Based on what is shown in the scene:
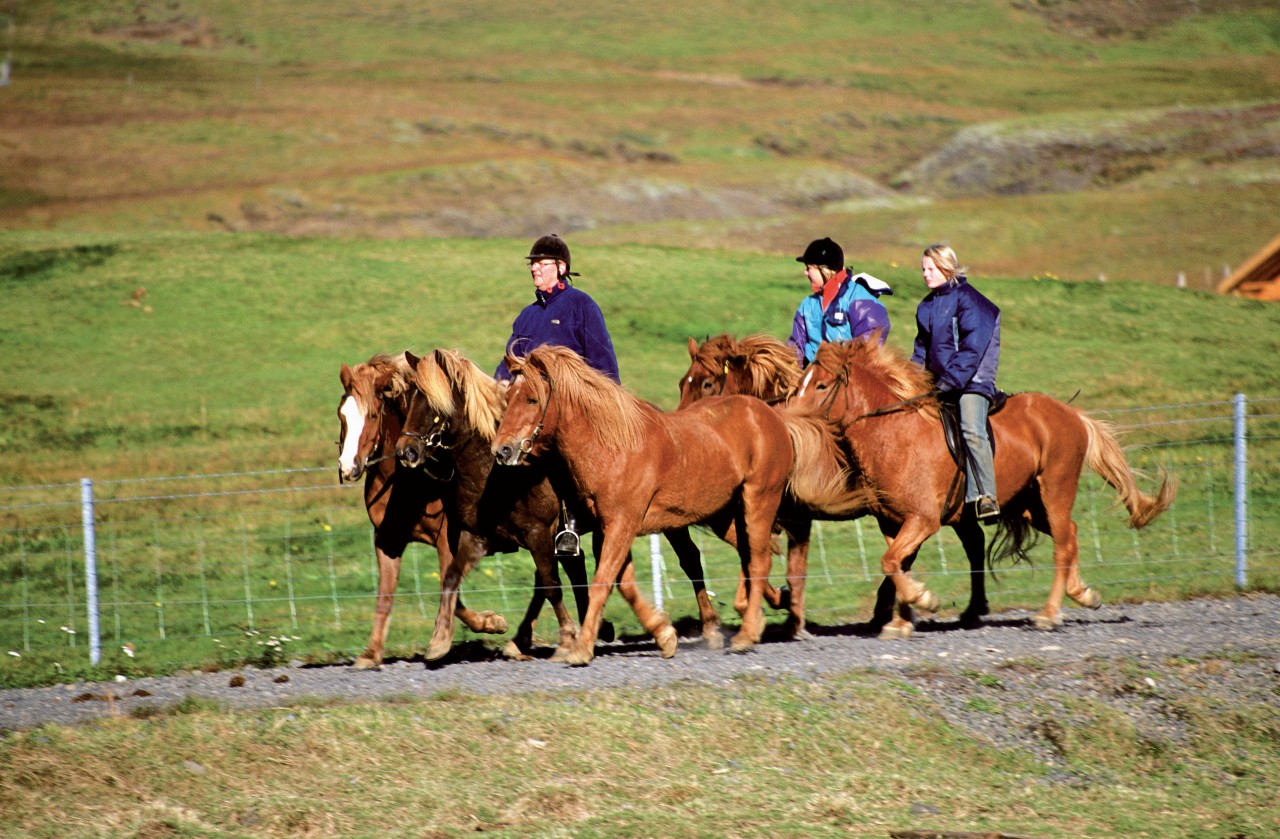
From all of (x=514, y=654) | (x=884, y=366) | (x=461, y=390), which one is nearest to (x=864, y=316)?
(x=884, y=366)

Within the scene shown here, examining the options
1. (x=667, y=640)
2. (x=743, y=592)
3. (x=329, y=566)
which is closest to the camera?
(x=667, y=640)

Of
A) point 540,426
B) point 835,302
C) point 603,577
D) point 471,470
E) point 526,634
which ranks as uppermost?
point 835,302

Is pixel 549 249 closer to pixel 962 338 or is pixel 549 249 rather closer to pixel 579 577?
pixel 579 577

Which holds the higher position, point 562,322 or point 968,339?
point 562,322

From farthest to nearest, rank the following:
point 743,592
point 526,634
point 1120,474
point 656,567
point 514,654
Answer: point 656,567, point 1120,474, point 743,592, point 526,634, point 514,654

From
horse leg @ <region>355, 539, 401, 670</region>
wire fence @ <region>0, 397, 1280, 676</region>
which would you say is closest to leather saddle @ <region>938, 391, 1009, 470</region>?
wire fence @ <region>0, 397, 1280, 676</region>

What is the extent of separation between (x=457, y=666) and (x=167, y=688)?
1.91 metres

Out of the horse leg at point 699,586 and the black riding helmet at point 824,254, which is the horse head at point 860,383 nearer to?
the black riding helmet at point 824,254

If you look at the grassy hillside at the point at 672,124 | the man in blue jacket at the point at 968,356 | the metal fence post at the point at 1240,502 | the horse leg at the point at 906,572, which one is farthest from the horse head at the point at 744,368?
the grassy hillside at the point at 672,124

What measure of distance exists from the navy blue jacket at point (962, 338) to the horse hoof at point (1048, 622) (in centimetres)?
174

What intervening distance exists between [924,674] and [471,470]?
322 cm

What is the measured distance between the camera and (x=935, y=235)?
44812mm

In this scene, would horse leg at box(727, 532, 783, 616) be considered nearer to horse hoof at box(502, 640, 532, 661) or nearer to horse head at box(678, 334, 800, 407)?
horse head at box(678, 334, 800, 407)

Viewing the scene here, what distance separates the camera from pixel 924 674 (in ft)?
29.5
